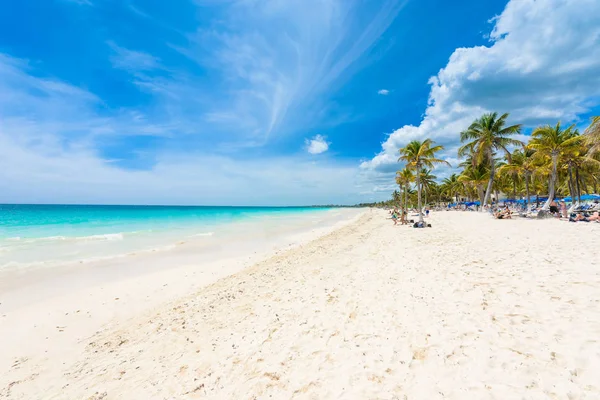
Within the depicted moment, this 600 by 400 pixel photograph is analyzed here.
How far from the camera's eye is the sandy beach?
3.06m

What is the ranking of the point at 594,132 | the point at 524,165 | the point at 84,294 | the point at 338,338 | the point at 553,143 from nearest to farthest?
1. the point at 338,338
2. the point at 84,294
3. the point at 594,132
4. the point at 553,143
5. the point at 524,165

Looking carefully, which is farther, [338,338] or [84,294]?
[84,294]

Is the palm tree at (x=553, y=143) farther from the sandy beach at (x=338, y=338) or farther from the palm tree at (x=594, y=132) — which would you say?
the sandy beach at (x=338, y=338)

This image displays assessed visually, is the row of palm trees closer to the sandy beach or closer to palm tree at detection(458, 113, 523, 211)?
palm tree at detection(458, 113, 523, 211)

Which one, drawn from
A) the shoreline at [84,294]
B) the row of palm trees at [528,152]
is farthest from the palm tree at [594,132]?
the shoreline at [84,294]

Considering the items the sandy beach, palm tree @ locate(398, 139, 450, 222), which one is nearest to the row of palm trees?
palm tree @ locate(398, 139, 450, 222)

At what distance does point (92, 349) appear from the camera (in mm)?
4766

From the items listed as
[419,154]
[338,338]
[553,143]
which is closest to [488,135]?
[553,143]

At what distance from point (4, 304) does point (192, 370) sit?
7554mm

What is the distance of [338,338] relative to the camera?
416 cm

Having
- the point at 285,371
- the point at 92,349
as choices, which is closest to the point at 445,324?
the point at 285,371

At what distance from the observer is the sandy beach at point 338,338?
3.06 m

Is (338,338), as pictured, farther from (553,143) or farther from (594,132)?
(553,143)

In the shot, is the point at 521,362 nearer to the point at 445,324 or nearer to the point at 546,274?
the point at 445,324
